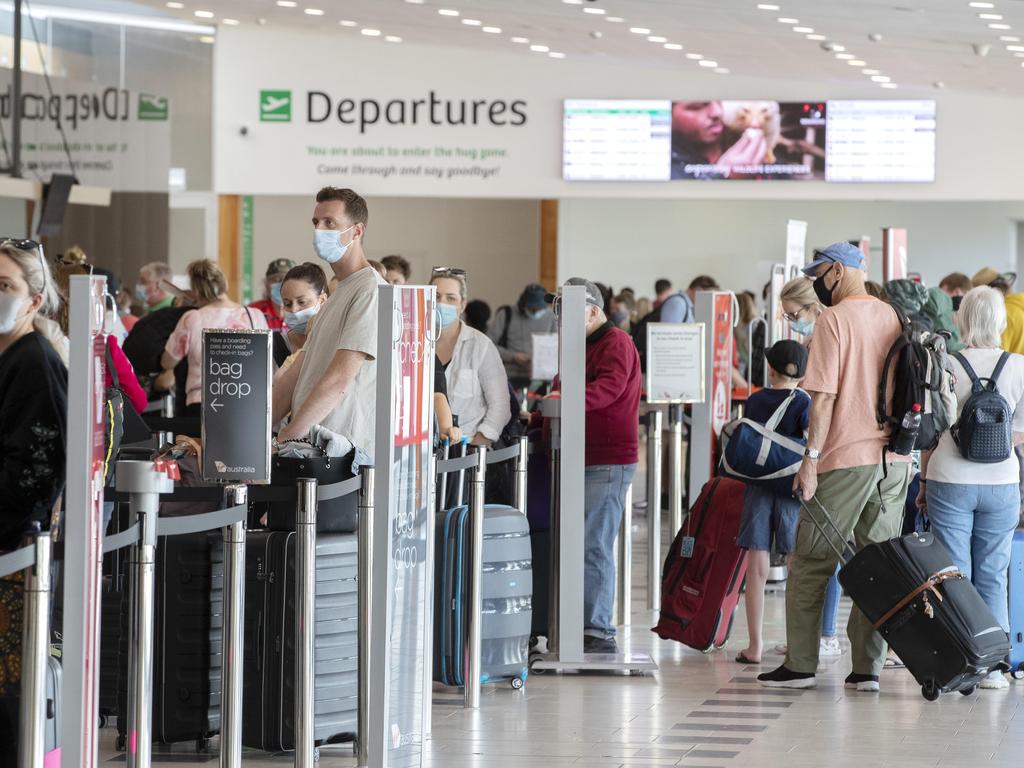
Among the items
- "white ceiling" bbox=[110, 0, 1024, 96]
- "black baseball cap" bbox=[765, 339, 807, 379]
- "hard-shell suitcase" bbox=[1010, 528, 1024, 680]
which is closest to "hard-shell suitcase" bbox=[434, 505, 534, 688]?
"black baseball cap" bbox=[765, 339, 807, 379]

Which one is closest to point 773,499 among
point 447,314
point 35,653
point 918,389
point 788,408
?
point 788,408

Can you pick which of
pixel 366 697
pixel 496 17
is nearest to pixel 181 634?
pixel 366 697

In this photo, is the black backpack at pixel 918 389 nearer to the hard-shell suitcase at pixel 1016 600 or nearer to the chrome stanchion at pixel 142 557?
the hard-shell suitcase at pixel 1016 600

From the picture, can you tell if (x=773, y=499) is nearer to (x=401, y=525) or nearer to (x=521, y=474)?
(x=521, y=474)

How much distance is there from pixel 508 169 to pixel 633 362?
1058 centimetres

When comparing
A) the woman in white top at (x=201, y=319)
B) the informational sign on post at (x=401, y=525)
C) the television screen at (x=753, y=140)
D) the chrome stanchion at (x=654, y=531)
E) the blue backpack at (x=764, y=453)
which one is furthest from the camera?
the television screen at (x=753, y=140)

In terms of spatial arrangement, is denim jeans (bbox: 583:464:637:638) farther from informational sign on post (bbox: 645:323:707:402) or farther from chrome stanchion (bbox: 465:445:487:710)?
informational sign on post (bbox: 645:323:707:402)

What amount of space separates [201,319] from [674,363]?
93.0 inches

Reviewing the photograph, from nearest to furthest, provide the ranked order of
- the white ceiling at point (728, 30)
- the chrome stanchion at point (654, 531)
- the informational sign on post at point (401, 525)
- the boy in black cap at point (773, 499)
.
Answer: the informational sign on post at point (401, 525) < the boy in black cap at point (773, 499) < the chrome stanchion at point (654, 531) < the white ceiling at point (728, 30)

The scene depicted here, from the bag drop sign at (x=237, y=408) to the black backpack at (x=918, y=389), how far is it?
2.42 meters

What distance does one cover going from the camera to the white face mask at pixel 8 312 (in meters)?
3.36

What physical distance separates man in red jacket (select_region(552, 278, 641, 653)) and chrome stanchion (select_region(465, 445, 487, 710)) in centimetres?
88

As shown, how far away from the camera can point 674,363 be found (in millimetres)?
7352

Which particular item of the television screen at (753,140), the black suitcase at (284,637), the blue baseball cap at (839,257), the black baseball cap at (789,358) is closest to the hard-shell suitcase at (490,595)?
the black suitcase at (284,637)
